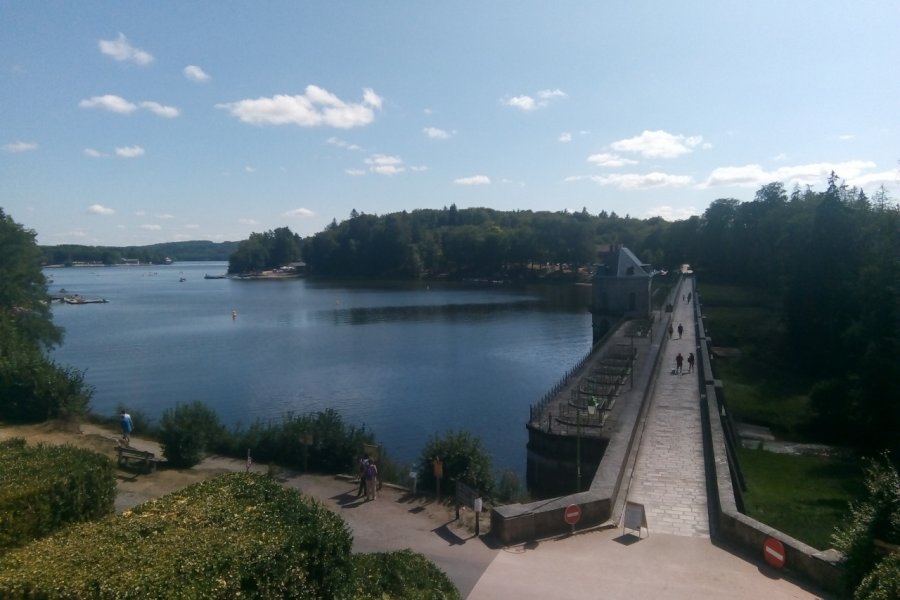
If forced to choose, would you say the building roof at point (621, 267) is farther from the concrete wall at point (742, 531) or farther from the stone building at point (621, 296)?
the concrete wall at point (742, 531)

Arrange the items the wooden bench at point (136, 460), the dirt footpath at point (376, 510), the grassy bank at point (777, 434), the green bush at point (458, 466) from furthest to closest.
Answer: the wooden bench at point (136, 460)
the grassy bank at point (777, 434)
the green bush at point (458, 466)
the dirt footpath at point (376, 510)

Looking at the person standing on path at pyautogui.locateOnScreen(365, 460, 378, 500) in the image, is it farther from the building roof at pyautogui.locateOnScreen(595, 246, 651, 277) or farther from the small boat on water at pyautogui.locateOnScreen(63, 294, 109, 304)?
the small boat on water at pyautogui.locateOnScreen(63, 294, 109, 304)

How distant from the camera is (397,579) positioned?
7.88 meters

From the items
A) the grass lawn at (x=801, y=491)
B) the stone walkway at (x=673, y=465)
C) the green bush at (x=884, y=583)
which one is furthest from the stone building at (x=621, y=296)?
the green bush at (x=884, y=583)

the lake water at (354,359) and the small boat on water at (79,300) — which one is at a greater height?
the small boat on water at (79,300)

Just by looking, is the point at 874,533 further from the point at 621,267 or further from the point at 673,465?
the point at 621,267

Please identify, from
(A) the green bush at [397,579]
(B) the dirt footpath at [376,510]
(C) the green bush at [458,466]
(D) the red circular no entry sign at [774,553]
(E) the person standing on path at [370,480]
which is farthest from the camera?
(C) the green bush at [458,466]

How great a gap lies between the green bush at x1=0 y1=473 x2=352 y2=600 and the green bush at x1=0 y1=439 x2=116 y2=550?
1.43m

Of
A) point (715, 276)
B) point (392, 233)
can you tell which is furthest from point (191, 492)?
point (392, 233)

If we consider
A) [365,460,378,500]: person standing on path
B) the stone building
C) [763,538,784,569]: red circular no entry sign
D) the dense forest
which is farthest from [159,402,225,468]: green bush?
the stone building

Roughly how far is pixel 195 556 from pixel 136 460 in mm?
Result: 12395

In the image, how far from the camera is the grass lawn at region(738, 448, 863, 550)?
1514 centimetres

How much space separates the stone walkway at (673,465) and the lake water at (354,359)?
607 centimetres

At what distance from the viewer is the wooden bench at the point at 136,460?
17.3m
